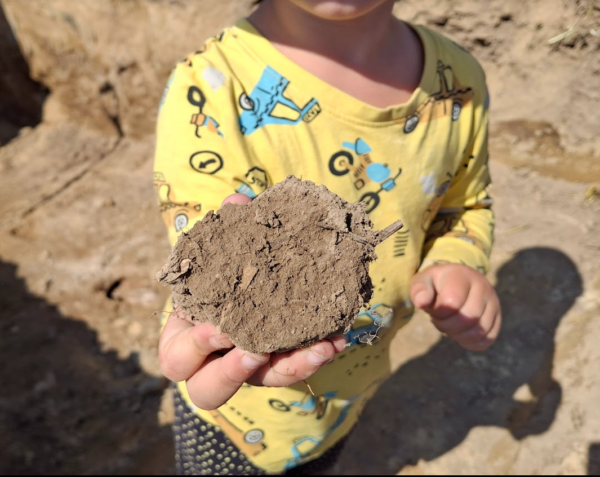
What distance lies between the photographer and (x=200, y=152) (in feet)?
3.58

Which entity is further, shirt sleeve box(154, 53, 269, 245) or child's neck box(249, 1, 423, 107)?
child's neck box(249, 1, 423, 107)

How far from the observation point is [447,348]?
8.02 feet

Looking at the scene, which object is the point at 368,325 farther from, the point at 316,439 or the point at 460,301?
the point at 316,439

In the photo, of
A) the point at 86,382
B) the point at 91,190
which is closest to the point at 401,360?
the point at 86,382

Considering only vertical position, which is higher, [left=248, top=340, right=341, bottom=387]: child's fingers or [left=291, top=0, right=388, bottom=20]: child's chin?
[left=291, top=0, right=388, bottom=20]: child's chin

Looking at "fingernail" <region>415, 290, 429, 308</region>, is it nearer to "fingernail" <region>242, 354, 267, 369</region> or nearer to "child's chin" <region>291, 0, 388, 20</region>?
"fingernail" <region>242, 354, 267, 369</region>

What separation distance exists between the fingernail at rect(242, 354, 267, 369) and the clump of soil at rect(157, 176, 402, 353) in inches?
1.3

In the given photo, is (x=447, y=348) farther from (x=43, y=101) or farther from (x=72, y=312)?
(x=43, y=101)

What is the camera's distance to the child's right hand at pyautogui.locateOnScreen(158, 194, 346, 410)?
816mm

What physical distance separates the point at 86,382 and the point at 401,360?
165 cm

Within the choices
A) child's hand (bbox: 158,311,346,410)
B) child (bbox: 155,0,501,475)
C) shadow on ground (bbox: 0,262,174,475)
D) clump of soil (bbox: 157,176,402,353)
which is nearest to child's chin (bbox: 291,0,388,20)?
child (bbox: 155,0,501,475)

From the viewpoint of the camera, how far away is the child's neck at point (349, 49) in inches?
47.3

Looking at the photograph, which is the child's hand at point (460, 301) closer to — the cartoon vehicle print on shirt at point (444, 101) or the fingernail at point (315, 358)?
the cartoon vehicle print on shirt at point (444, 101)

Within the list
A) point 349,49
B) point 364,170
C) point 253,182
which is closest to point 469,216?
point 364,170
